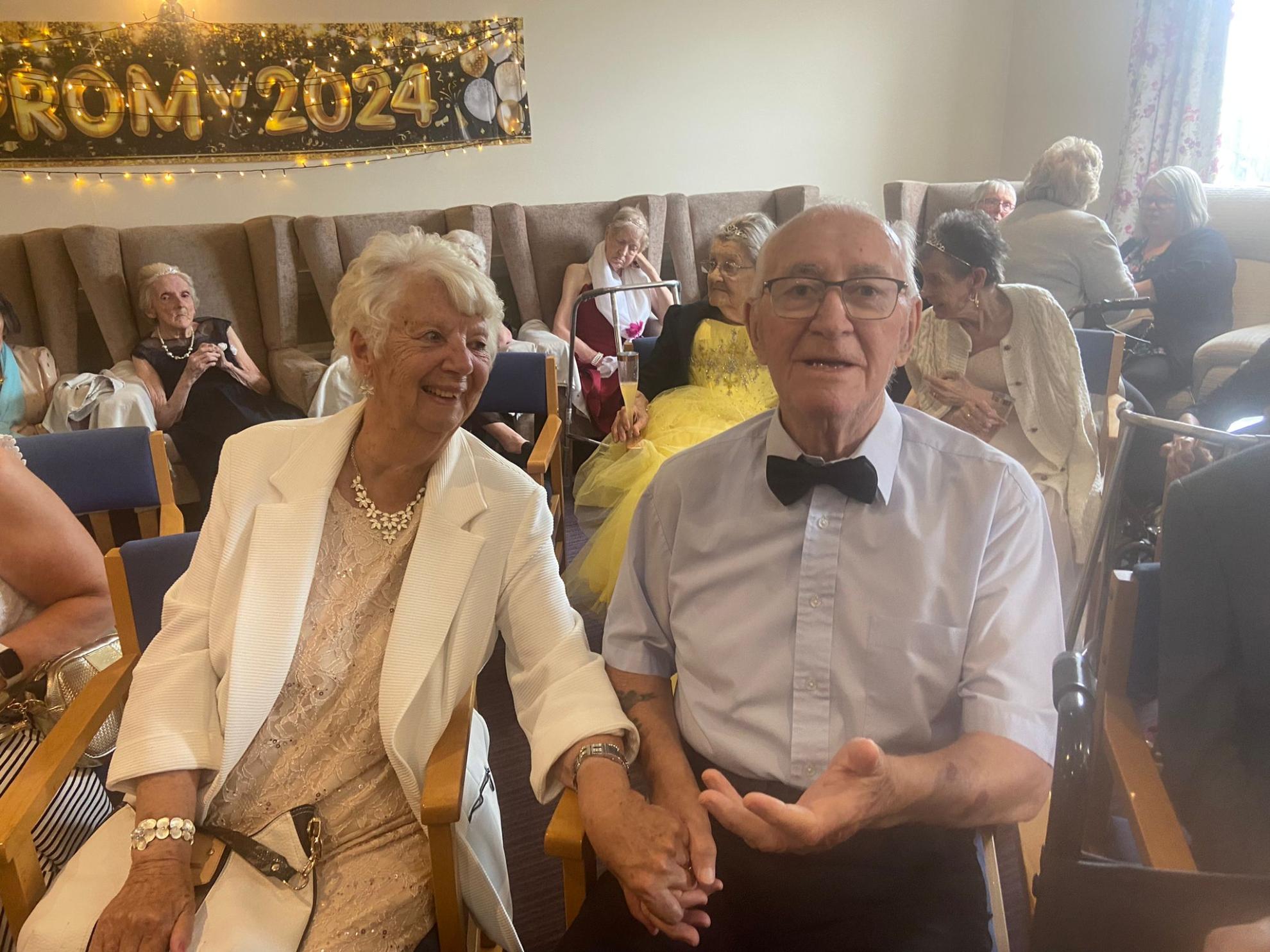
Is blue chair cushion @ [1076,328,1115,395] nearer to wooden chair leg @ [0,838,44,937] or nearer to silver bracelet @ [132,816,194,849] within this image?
silver bracelet @ [132,816,194,849]

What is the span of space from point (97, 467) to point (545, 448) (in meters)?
1.18

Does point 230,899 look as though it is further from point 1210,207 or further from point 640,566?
point 1210,207

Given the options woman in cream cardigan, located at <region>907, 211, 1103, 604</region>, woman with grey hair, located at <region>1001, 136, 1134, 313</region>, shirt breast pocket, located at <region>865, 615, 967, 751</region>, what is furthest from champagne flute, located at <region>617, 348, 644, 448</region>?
woman with grey hair, located at <region>1001, 136, 1134, 313</region>

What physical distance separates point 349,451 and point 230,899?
690 mm

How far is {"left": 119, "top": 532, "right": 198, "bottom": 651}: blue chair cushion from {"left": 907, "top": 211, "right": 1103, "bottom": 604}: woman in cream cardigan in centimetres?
189

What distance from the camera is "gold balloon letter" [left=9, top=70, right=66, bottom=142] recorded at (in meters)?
4.34

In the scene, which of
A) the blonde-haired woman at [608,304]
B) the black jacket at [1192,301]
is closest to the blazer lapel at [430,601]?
the blonde-haired woman at [608,304]

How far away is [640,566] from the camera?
52.4 inches

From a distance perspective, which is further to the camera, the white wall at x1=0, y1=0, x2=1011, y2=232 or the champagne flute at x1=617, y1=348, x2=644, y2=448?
the white wall at x1=0, y1=0, x2=1011, y2=232

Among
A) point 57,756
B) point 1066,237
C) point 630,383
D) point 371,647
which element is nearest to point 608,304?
point 630,383

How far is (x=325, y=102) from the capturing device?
15.9 feet

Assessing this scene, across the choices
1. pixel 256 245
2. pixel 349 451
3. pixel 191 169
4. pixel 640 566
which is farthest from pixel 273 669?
pixel 191 169

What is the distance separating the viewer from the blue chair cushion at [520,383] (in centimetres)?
303

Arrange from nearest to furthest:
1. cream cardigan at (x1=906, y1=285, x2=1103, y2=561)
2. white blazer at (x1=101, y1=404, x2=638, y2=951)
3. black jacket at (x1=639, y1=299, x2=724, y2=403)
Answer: white blazer at (x1=101, y1=404, x2=638, y2=951), cream cardigan at (x1=906, y1=285, x2=1103, y2=561), black jacket at (x1=639, y1=299, x2=724, y2=403)
